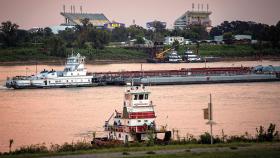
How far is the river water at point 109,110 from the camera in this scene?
3541 centimetres

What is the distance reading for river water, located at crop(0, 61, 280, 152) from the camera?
35406mm

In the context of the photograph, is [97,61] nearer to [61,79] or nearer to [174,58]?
[174,58]

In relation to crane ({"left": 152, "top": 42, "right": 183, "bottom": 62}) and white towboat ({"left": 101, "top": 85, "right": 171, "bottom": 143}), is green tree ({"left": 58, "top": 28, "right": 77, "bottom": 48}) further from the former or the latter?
white towboat ({"left": 101, "top": 85, "right": 171, "bottom": 143})

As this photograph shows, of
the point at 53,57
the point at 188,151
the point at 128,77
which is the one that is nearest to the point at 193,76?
the point at 128,77

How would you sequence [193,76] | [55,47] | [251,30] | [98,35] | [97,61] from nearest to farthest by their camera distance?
[193,76] < [55,47] < [97,61] < [98,35] < [251,30]

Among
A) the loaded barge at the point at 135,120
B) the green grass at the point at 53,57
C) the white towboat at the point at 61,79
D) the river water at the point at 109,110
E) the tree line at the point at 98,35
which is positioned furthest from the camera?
the tree line at the point at 98,35

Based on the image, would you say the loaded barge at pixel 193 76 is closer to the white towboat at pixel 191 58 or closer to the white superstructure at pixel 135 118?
the white towboat at pixel 191 58

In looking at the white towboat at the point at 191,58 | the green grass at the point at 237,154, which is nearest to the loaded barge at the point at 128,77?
the white towboat at the point at 191,58

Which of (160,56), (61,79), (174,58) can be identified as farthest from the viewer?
(160,56)

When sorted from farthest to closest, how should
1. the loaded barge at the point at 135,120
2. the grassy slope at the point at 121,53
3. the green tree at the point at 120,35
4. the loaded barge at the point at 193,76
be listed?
1. the green tree at the point at 120,35
2. the grassy slope at the point at 121,53
3. the loaded barge at the point at 193,76
4. the loaded barge at the point at 135,120

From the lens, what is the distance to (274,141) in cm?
2570

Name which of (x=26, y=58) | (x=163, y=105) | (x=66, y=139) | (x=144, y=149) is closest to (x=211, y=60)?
(x=26, y=58)

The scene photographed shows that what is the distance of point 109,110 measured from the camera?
44.9 metres

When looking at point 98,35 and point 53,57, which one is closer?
point 53,57
